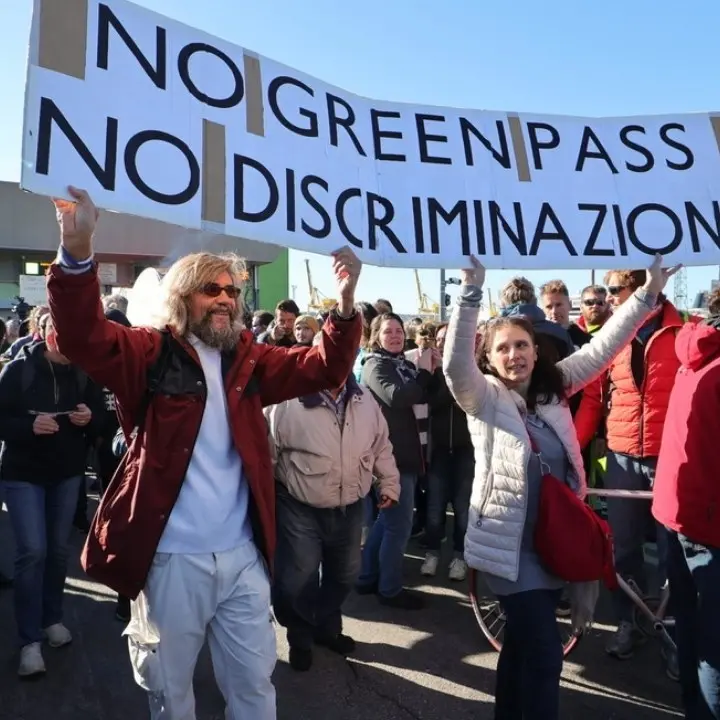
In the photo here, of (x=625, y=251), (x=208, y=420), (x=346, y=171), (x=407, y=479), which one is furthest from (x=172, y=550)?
(x=407, y=479)

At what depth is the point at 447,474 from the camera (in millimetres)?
5125

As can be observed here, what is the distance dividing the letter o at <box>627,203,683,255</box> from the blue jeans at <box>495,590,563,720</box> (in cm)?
148

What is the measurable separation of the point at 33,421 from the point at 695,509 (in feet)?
10.0

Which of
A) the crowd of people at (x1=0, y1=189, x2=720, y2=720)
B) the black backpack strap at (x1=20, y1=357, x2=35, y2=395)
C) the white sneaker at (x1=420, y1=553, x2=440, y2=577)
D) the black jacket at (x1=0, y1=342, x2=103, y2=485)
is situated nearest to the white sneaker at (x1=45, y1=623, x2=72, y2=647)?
the crowd of people at (x1=0, y1=189, x2=720, y2=720)

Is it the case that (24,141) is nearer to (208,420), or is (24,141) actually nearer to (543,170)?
(208,420)

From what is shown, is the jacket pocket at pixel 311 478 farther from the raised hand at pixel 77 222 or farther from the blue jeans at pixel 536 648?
the raised hand at pixel 77 222

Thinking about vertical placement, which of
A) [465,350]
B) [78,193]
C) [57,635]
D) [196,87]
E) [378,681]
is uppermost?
[196,87]

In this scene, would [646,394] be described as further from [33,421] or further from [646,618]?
[33,421]

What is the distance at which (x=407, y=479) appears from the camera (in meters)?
4.59

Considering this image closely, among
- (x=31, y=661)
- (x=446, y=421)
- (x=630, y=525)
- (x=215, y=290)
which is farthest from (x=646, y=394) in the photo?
(x=31, y=661)

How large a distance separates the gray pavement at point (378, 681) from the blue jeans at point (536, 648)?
74 cm

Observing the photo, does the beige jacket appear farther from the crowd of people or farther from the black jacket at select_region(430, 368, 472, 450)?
the black jacket at select_region(430, 368, 472, 450)

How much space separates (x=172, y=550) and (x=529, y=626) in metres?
1.31

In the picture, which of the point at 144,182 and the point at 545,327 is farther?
the point at 545,327
